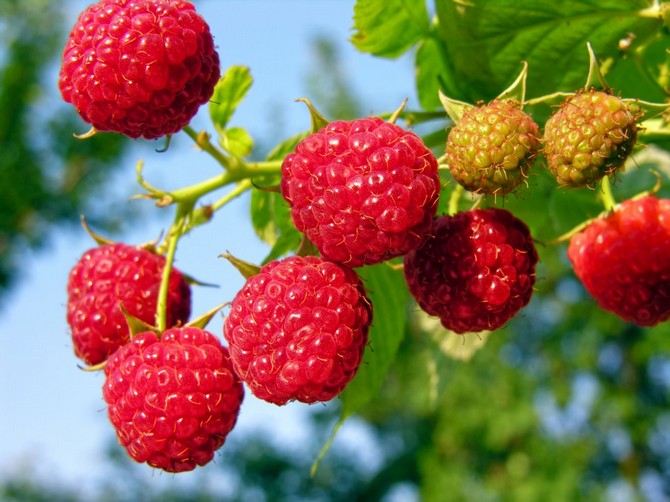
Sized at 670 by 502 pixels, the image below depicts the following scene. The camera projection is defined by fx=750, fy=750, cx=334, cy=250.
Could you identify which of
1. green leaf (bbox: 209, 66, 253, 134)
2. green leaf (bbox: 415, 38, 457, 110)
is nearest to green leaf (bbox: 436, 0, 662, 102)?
green leaf (bbox: 415, 38, 457, 110)

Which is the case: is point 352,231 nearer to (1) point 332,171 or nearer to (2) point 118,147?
(1) point 332,171

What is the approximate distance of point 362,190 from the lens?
1238 mm

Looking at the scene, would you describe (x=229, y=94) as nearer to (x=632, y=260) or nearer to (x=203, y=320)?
(x=203, y=320)

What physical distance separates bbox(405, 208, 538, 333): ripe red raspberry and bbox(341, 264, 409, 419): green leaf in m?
0.50

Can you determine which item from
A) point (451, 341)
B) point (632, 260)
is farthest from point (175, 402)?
point (451, 341)

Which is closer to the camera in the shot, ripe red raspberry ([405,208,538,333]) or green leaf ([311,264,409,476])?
ripe red raspberry ([405,208,538,333])

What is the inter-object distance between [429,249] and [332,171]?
10.7 inches

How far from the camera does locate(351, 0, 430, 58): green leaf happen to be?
184 centimetres

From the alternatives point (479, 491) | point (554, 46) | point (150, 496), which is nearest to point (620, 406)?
point (479, 491)

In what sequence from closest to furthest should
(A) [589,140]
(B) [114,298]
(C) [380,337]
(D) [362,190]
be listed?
(A) [589,140], (D) [362,190], (B) [114,298], (C) [380,337]

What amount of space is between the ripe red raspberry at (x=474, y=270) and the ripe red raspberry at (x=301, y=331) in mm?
165

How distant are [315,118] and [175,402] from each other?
600mm

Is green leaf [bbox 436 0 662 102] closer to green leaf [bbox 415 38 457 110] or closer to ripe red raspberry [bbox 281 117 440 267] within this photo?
green leaf [bbox 415 38 457 110]

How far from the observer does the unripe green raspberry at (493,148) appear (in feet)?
3.86
